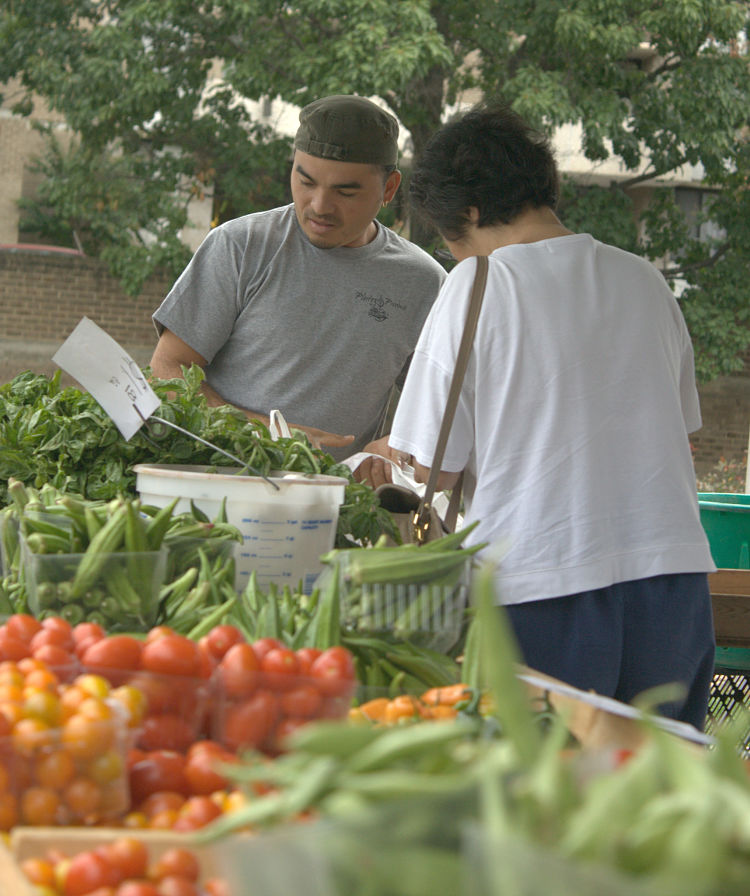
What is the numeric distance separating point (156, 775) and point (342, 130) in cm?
259

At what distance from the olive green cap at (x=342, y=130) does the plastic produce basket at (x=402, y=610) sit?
1.98 meters

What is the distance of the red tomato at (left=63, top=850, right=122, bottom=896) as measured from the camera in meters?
0.97

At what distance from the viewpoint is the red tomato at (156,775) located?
1.21m

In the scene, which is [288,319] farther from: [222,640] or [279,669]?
[279,669]

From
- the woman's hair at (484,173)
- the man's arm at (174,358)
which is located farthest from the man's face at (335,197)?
the woman's hair at (484,173)

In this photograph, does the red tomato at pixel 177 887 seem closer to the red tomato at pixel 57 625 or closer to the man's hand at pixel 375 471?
the red tomato at pixel 57 625

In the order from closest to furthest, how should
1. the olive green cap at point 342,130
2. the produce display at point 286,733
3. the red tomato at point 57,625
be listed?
the produce display at point 286,733 → the red tomato at point 57,625 → the olive green cap at point 342,130

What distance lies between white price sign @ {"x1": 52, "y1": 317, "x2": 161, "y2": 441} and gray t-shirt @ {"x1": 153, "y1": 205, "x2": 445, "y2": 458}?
1.14 metres

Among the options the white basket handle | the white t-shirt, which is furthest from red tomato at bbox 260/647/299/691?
the white basket handle

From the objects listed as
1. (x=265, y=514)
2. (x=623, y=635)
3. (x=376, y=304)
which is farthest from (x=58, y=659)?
(x=376, y=304)

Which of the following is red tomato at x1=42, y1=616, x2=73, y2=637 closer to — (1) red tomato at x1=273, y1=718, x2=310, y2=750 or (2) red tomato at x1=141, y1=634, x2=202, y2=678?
(2) red tomato at x1=141, y1=634, x2=202, y2=678

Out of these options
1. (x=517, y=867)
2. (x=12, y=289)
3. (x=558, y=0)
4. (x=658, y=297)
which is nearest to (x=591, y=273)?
(x=658, y=297)

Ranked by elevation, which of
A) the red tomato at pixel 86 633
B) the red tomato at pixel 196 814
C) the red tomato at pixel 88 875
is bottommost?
the red tomato at pixel 196 814

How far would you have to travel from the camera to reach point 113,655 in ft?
4.50
